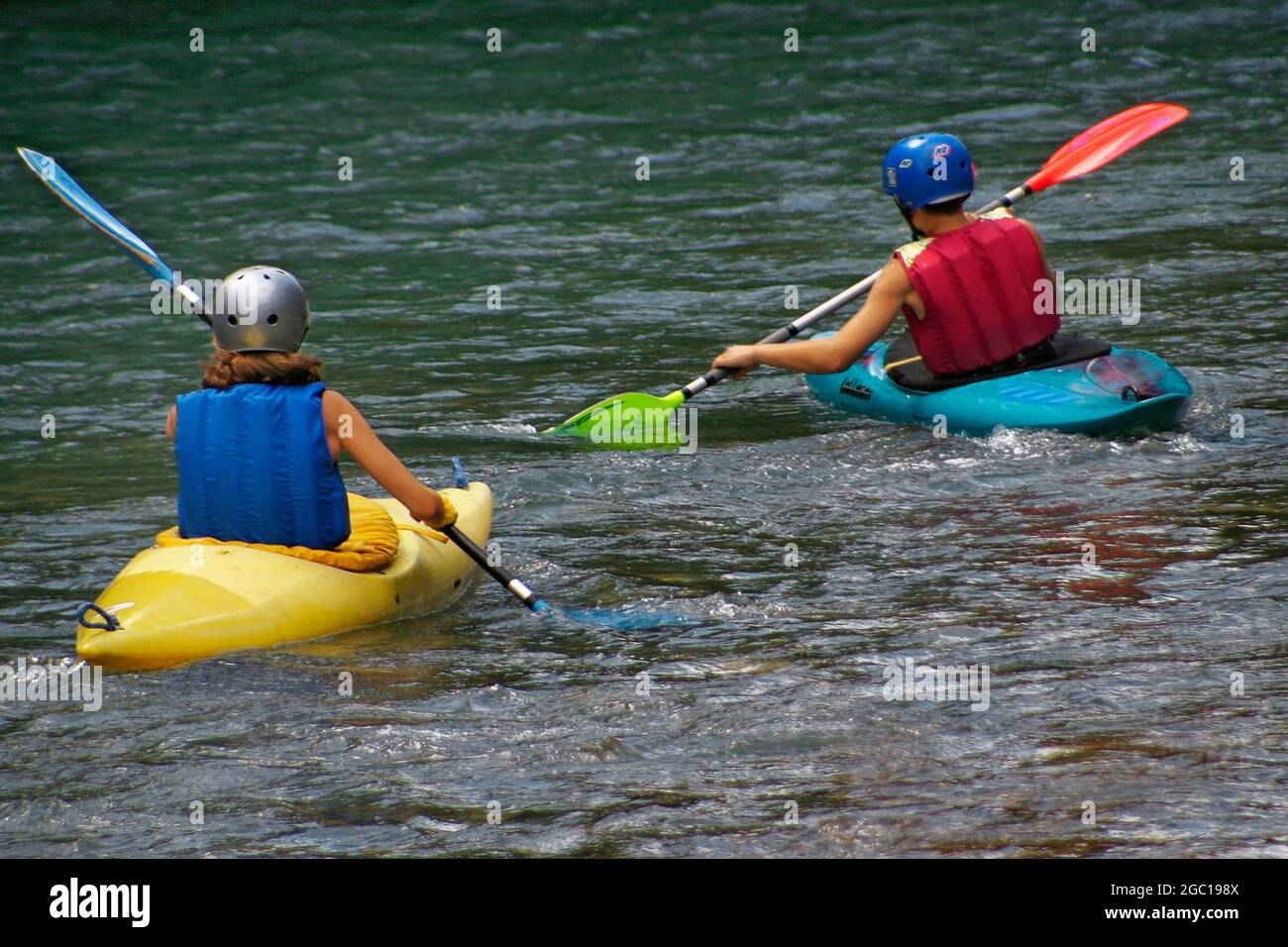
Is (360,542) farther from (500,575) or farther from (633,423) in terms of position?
(633,423)

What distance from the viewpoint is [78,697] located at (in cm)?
479

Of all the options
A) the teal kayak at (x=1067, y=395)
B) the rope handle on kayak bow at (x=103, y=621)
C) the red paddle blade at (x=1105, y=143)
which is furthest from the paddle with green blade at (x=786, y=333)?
the rope handle on kayak bow at (x=103, y=621)

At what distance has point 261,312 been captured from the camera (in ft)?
16.2

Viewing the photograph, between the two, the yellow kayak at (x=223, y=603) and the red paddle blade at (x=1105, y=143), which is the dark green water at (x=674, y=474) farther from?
the red paddle blade at (x=1105, y=143)

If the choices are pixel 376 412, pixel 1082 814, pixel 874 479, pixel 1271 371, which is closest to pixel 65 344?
pixel 376 412

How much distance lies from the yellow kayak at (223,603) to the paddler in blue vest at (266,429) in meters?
0.14

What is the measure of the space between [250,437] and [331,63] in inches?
469

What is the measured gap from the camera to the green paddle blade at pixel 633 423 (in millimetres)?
7348

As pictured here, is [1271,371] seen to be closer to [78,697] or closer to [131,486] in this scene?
[131,486]

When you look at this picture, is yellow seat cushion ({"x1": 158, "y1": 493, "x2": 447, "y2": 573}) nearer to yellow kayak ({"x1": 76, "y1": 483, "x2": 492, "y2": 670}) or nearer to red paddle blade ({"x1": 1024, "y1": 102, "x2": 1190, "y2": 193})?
yellow kayak ({"x1": 76, "y1": 483, "x2": 492, "y2": 670})

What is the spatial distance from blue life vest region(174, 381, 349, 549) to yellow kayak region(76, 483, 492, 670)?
9cm

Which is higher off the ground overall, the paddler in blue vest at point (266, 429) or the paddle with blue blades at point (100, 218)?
the paddle with blue blades at point (100, 218)

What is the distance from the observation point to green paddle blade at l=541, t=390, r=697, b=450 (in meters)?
7.35

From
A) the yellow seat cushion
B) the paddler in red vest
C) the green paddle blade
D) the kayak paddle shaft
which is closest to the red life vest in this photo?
the paddler in red vest
